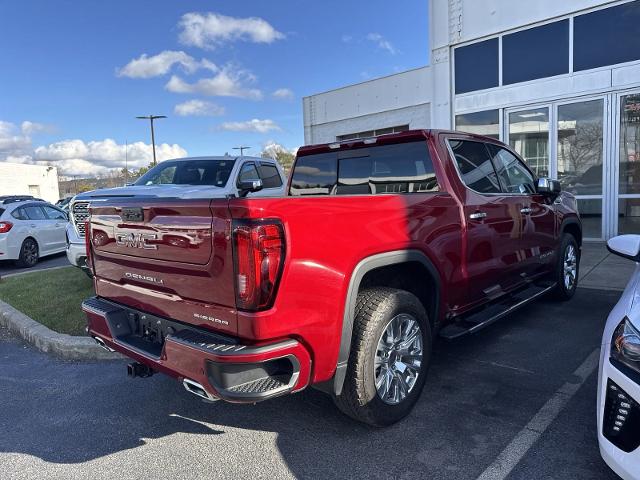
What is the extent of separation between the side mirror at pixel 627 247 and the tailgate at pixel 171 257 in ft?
8.37

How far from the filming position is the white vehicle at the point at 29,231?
35.1 feet

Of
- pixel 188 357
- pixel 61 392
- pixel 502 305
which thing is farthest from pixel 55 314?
pixel 502 305

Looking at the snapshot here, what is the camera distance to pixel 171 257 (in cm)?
277

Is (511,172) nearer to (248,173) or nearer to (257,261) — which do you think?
(257,261)

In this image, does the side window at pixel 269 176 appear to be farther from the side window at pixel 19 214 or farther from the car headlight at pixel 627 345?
the side window at pixel 19 214

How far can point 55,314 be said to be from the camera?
5.89 m

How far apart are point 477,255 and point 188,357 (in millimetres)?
2442

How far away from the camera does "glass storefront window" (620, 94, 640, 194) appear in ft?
31.5

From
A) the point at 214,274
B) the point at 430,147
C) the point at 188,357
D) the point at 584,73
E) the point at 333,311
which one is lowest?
the point at 188,357

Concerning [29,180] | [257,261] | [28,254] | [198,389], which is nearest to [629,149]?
[257,261]

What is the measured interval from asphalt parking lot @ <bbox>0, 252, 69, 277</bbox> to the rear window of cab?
8.12 m

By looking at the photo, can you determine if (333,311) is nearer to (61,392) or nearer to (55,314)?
(61,392)

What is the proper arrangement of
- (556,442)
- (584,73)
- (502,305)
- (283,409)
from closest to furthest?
(556,442)
(283,409)
(502,305)
(584,73)

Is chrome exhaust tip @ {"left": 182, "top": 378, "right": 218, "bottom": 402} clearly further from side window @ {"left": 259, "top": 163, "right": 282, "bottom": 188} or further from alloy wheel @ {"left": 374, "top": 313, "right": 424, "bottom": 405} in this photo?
side window @ {"left": 259, "top": 163, "right": 282, "bottom": 188}
